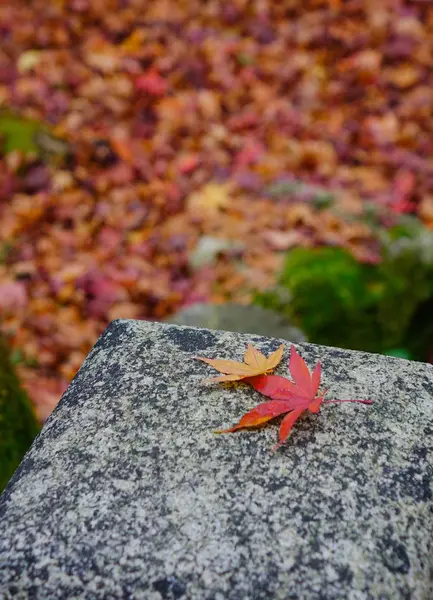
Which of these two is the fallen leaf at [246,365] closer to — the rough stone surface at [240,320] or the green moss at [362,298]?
the rough stone surface at [240,320]

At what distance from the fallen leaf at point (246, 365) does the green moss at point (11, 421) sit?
0.98m

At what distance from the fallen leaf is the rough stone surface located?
4.06 ft

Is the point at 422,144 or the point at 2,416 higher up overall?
the point at 2,416

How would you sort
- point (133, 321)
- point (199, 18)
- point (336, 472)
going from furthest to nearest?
point (199, 18) → point (133, 321) → point (336, 472)

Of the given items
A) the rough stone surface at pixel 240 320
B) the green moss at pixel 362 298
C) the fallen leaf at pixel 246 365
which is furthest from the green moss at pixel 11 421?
the green moss at pixel 362 298

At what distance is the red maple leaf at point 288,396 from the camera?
1.02 metres

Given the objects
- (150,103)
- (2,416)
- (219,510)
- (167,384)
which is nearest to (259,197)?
(150,103)

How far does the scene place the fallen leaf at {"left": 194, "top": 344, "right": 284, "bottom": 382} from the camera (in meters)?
1.10

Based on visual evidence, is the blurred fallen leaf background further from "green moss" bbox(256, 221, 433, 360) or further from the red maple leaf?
the red maple leaf

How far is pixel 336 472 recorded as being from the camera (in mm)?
953

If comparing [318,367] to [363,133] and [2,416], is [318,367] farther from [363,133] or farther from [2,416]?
[363,133]

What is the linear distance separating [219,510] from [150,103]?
13.0 feet

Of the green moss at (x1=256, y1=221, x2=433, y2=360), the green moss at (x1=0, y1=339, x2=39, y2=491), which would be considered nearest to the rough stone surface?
the green moss at (x1=256, y1=221, x2=433, y2=360)

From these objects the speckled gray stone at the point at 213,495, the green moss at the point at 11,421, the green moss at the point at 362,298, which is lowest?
the green moss at the point at 362,298
